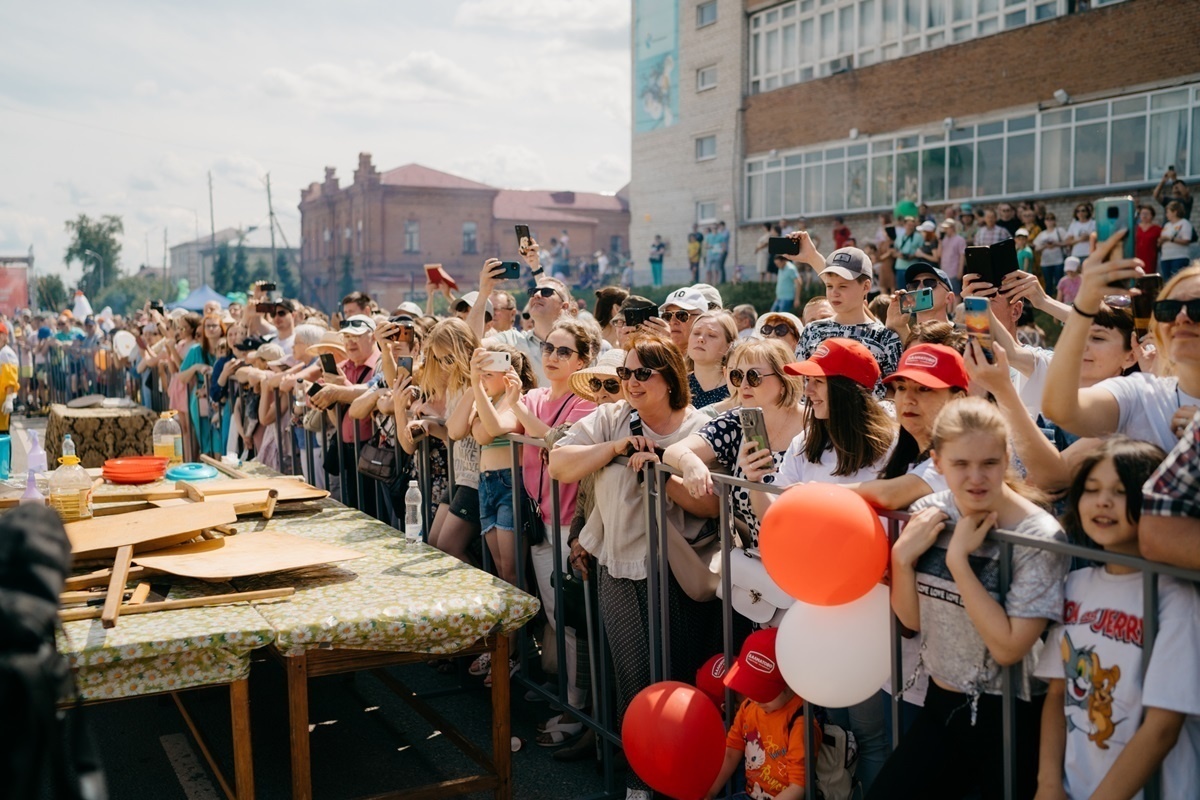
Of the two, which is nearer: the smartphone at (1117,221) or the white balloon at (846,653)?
the smartphone at (1117,221)

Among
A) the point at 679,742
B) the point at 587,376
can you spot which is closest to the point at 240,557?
the point at 587,376

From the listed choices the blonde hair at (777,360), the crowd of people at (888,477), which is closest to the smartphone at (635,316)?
the crowd of people at (888,477)

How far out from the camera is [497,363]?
5199mm

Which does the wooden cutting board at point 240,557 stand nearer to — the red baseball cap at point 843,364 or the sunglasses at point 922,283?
the red baseball cap at point 843,364

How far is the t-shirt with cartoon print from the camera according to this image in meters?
2.42

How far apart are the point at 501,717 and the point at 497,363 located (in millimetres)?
1752

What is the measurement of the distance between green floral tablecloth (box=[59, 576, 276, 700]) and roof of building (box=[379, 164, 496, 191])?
6527 cm

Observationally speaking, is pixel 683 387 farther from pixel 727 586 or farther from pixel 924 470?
pixel 924 470

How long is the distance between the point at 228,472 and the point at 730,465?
3.86 meters

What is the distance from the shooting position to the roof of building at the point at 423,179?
67169 millimetres

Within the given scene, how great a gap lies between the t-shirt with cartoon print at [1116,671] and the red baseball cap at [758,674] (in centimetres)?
98

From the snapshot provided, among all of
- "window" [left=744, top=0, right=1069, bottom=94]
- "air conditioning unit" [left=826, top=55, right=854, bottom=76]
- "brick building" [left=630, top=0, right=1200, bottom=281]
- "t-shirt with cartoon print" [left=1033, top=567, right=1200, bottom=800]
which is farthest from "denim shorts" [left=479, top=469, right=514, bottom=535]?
"air conditioning unit" [left=826, top=55, right=854, bottom=76]

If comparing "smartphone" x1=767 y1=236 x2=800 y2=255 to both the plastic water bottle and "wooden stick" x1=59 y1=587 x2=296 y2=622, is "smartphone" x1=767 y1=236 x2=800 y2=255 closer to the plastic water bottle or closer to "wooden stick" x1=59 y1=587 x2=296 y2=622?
the plastic water bottle

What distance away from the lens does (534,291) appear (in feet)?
24.9
